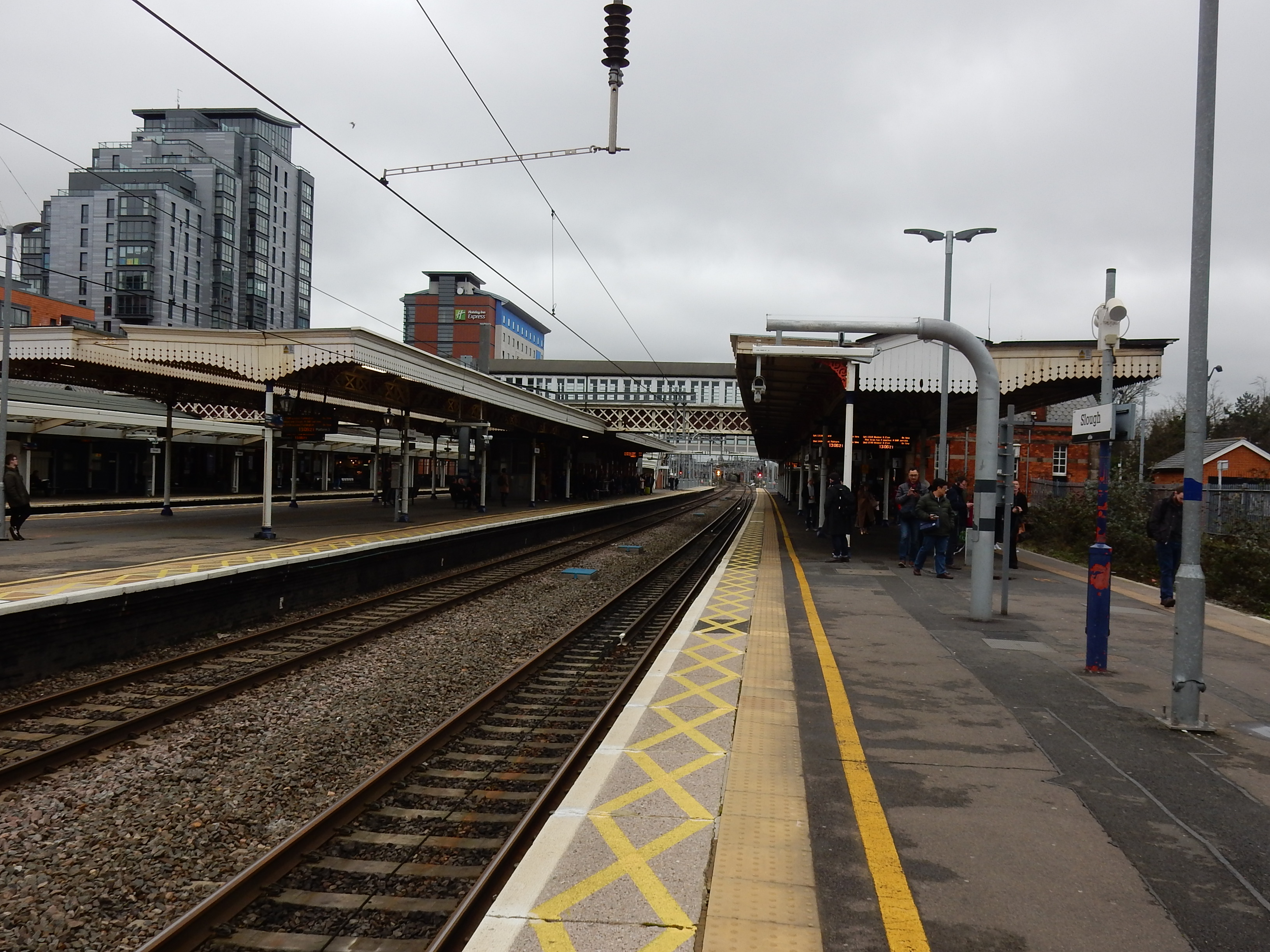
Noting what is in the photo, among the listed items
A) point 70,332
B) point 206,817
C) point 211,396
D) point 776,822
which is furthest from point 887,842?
point 211,396

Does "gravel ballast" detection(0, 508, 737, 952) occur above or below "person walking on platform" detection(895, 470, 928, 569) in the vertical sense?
below

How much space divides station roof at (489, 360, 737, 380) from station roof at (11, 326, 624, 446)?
4232 cm

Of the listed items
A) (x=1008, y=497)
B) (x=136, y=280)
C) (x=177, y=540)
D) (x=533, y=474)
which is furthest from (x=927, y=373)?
(x=136, y=280)

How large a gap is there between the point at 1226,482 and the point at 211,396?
3710cm

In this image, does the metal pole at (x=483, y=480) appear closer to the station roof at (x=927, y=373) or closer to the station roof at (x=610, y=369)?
the station roof at (x=927, y=373)

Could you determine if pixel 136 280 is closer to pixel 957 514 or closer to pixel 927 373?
pixel 927 373

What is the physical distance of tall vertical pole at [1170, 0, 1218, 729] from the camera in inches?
215

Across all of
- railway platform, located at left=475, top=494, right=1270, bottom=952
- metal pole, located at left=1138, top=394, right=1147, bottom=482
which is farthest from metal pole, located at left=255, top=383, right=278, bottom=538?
metal pole, located at left=1138, top=394, right=1147, bottom=482

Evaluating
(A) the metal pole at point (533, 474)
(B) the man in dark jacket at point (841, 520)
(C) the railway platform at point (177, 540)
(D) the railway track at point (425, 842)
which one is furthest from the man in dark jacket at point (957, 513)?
(A) the metal pole at point (533, 474)

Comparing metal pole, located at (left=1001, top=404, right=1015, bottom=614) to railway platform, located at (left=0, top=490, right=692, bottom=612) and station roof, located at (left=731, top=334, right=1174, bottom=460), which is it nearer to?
station roof, located at (left=731, top=334, right=1174, bottom=460)

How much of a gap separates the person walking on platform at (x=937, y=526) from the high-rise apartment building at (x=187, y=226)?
180 feet

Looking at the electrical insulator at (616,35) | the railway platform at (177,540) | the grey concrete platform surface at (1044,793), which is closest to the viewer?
the grey concrete platform surface at (1044,793)

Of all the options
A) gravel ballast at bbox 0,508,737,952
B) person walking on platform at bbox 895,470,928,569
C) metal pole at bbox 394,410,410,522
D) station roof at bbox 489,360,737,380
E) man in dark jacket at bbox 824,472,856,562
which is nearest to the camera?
gravel ballast at bbox 0,508,737,952

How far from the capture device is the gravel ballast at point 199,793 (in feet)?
12.6
